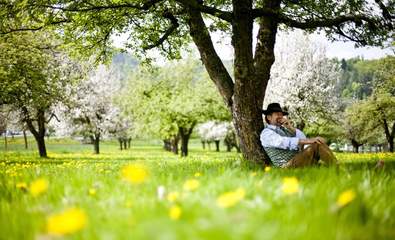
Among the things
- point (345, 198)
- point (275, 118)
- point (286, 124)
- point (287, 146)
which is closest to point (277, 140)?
point (287, 146)

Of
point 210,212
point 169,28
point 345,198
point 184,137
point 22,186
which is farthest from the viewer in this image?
point 184,137

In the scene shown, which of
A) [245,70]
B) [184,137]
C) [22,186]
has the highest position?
[245,70]

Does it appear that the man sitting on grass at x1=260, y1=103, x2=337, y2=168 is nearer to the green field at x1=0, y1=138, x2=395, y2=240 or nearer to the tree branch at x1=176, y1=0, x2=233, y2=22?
the tree branch at x1=176, y1=0, x2=233, y2=22

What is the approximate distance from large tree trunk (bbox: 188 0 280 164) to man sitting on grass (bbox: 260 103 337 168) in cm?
64

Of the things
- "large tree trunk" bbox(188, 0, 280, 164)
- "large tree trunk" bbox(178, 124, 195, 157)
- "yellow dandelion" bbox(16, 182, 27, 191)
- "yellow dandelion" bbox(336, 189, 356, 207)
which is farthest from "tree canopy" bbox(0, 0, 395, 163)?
"large tree trunk" bbox(178, 124, 195, 157)

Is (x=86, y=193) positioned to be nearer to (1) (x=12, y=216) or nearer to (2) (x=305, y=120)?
(1) (x=12, y=216)

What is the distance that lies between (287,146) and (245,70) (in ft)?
7.51

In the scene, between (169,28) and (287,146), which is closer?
(287,146)

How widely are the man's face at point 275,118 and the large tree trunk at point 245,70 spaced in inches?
23.7

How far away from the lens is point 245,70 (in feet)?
33.0

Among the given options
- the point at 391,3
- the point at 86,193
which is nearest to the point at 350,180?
the point at 86,193

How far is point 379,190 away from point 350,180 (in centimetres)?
28

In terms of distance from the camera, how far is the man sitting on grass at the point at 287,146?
8.34m

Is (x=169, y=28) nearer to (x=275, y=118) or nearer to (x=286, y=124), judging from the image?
(x=275, y=118)
